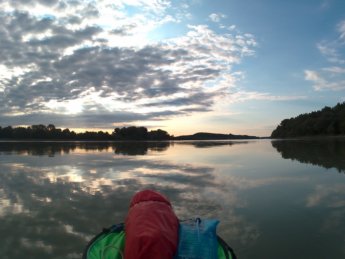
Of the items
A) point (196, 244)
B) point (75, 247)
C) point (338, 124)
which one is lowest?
point (75, 247)

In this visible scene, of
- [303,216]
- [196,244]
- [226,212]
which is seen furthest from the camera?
[226,212]

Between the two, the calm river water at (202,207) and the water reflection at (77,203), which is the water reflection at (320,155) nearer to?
the calm river water at (202,207)

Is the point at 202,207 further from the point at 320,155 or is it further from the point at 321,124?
the point at 321,124

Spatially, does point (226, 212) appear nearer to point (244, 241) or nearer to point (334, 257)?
point (244, 241)

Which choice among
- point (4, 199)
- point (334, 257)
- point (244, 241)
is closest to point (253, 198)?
point (244, 241)

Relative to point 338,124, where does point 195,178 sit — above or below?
below

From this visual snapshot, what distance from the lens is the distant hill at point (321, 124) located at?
7619 cm

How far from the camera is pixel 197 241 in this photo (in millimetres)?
3795

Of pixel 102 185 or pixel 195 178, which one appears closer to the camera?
pixel 102 185

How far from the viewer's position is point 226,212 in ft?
22.6

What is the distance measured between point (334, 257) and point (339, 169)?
901 cm

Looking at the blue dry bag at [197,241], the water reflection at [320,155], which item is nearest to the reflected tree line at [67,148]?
the water reflection at [320,155]

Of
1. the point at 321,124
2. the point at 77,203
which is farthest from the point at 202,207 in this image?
the point at 321,124

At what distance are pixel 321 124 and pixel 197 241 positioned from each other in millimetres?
85510
